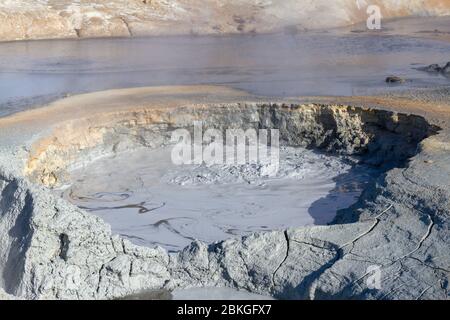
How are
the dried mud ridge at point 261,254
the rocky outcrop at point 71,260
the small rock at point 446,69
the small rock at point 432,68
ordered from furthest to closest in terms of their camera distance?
the small rock at point 432,68
the small rock at point 446,69
the rocky outcrop at point 71,260
the dried mud ridge at point 261,254

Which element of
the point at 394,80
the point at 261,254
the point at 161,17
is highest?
the point at 161,17

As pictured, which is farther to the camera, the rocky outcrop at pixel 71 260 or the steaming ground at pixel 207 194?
the steaming ground at pixel 207 194

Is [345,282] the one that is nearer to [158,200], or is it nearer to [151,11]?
[158,200]

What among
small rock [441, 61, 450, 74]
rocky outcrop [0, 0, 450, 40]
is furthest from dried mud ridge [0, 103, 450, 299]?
rocky outcrop [0, 0, 450, 40]

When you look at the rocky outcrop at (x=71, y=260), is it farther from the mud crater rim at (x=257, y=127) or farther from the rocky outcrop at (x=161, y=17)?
the rocky outcrop at (x=161, y=17)

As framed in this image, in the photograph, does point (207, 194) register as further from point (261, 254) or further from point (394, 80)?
point (394, 80)

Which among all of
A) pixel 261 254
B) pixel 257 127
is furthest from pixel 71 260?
pixel 257 127

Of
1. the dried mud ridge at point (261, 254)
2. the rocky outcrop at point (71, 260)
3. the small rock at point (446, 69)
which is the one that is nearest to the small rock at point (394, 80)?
the small rock at point (446, 69)

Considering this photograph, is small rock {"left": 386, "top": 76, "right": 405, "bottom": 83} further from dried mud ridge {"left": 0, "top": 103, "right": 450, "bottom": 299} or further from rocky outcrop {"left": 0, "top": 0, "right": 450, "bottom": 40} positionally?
rocky outcrop {"left": 0, "top": 0, "right": 450, "bottom": 40}
